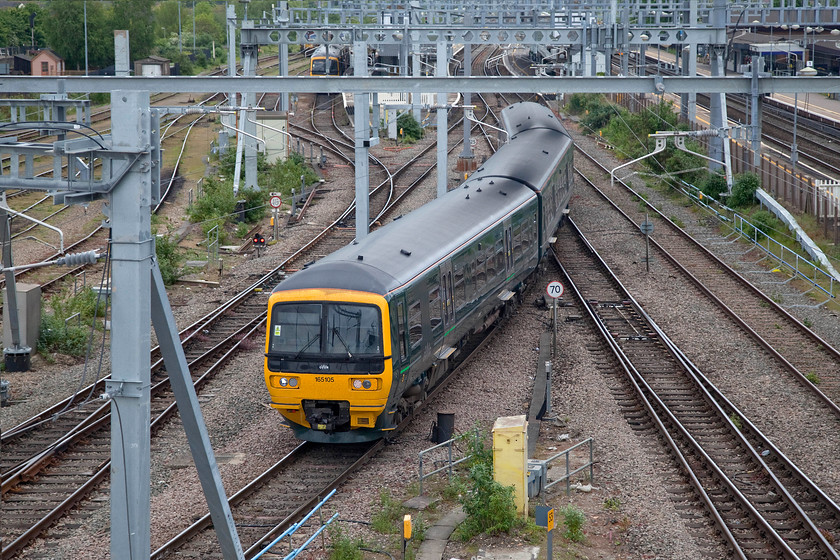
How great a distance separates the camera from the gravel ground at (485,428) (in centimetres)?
1187

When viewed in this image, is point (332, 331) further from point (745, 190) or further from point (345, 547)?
point (745, 190)

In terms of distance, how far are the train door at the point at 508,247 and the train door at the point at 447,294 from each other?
3681 millimetres

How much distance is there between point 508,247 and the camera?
20.5 metres

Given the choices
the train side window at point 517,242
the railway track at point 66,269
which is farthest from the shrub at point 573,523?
the railway track at point 66,269

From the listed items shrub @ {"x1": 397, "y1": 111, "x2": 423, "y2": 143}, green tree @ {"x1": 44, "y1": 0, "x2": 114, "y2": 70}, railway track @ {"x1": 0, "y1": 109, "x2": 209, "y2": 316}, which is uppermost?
green tree @ {"x1": 44, "y1": 0, "x2": 114, "y2": 70}

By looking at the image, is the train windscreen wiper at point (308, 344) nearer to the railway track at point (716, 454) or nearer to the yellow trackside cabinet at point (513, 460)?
the yellow trackside cabinet at point (513, 460)

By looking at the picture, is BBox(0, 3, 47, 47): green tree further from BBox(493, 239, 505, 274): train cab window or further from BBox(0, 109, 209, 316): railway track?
BBox(493, 239, 505, 274): train cab window

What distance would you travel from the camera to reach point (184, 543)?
1155 cm

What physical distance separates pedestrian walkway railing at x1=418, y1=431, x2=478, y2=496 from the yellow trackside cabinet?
3.64 feet

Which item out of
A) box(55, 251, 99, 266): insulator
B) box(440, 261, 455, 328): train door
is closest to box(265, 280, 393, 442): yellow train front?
box(440, 261, 455, 328): train door

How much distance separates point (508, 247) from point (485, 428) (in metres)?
5.74

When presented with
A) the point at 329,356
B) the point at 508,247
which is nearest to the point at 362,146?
the point at 508,247

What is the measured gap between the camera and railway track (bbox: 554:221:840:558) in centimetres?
1197

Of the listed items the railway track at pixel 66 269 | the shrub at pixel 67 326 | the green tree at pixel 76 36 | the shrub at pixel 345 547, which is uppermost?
the green tree at pixel 76 36
